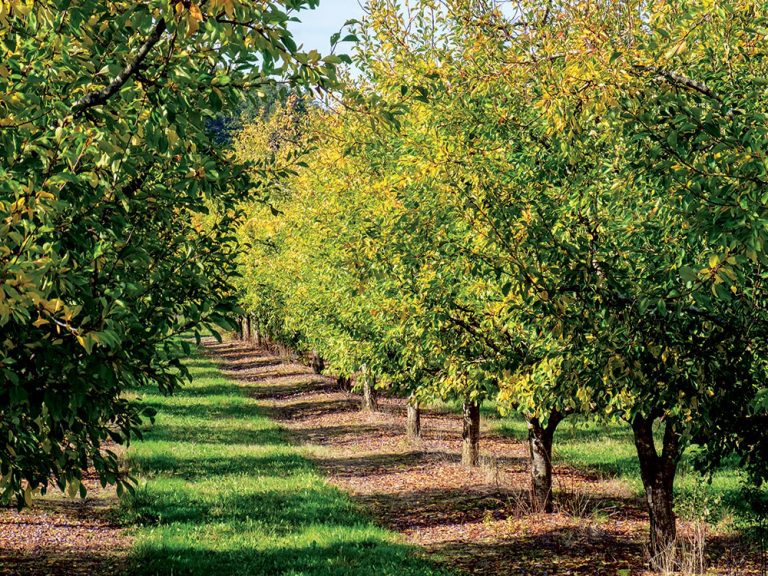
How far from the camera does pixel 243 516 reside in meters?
14.8

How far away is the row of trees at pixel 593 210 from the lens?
19.4 feet

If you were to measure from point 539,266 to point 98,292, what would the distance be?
156 inches

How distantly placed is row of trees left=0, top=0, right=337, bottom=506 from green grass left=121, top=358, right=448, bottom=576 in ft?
19.3

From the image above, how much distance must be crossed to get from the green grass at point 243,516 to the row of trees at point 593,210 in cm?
316

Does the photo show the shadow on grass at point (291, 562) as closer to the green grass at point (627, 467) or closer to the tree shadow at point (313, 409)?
the green grass at point (627, 467)

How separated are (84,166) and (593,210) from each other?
194 inches

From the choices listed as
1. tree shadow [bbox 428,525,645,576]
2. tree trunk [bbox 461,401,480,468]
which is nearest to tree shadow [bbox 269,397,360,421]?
tree trunk [bbox 461,401,480,468]

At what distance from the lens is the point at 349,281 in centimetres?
1906

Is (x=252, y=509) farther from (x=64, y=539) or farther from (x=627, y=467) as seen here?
(x=627, y=467)

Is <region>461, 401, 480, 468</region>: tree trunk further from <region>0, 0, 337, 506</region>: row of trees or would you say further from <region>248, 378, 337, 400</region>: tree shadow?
<region>248, 378, 337, 400</region>: tree shadow

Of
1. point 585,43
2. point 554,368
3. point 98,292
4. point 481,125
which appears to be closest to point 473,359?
point 554,368

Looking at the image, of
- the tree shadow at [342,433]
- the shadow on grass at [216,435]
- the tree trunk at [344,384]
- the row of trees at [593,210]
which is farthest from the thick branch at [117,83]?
the tree trunk at [344,384]

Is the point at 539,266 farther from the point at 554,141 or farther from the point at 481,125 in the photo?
the point at 481,125

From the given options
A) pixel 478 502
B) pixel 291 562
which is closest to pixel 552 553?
pixel 478 502
